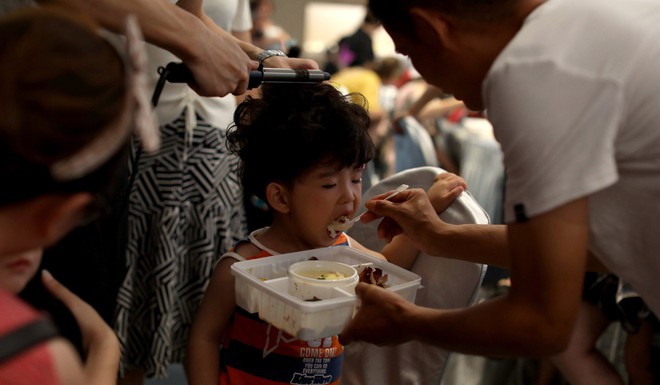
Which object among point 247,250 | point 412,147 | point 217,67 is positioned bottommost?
point 412,147

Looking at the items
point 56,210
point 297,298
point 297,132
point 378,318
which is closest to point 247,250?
point 297,132

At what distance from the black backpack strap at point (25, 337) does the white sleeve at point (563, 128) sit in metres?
0.65

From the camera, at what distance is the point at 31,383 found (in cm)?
86

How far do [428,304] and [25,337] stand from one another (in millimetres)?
1020

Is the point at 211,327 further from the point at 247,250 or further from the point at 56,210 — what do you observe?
the point at 56,210

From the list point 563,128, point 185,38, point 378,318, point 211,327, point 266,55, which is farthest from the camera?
point 266,55

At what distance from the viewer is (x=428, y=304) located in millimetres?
1700

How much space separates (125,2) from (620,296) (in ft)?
6.23

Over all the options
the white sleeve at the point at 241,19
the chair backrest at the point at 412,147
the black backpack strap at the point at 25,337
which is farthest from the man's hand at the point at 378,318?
the chair backrest at the point at 412,147

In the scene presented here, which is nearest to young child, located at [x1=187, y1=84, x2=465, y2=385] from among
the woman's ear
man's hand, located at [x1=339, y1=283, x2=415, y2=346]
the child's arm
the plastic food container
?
the child's arm

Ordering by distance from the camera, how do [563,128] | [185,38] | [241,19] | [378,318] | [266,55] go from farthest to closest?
[241,19], [266,55], [185,38], [378,318], [563,128]

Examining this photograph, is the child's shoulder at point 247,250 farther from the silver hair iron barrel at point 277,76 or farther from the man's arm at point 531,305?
the man's arm at point 531,305

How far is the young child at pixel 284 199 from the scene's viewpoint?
162 centimetres

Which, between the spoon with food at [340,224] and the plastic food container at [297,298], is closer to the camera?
the plastic food container at [297,298]
